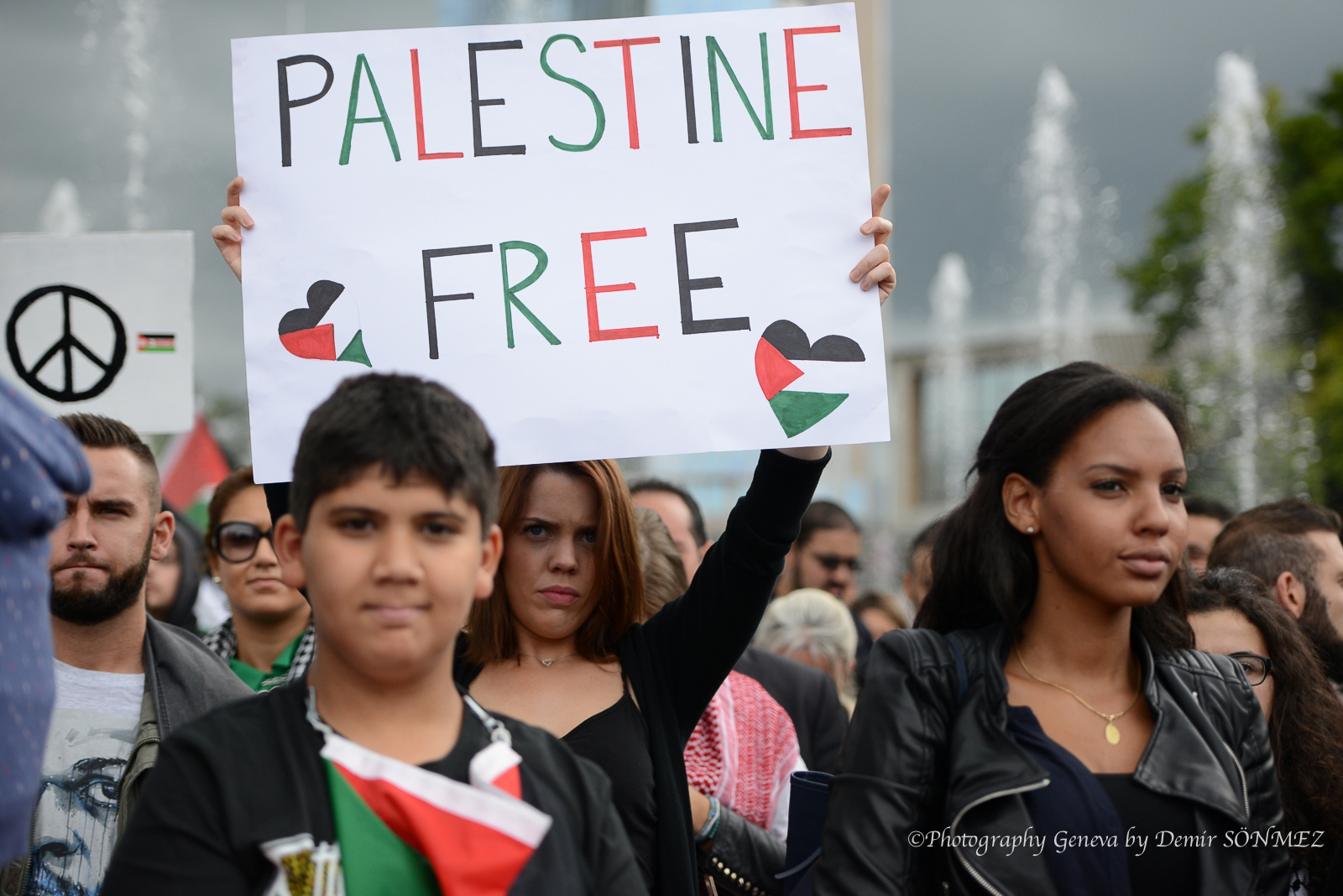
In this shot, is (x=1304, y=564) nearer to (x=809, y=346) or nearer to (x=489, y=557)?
(x=809, y=346)

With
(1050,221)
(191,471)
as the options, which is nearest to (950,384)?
(1050,221)

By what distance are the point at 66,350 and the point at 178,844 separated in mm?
2644

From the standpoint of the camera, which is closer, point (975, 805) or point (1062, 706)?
point (975, 805)

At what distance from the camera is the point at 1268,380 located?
81.9 ft

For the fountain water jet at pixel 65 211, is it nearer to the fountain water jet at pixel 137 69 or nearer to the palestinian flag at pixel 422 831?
the fountain water jet at pixel 137 69

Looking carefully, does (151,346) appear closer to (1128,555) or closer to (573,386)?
(573,386)

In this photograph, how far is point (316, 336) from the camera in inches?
110

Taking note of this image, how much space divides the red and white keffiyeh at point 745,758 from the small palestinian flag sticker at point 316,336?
1.30 metres

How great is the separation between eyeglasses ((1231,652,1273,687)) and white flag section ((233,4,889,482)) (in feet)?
3.96

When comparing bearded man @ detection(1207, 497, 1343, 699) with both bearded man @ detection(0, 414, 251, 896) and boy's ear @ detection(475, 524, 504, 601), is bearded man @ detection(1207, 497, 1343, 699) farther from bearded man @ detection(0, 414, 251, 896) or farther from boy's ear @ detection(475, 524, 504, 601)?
bearded man @ detection(0, 414, 251, 896)

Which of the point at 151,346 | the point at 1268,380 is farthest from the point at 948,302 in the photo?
the point at 151,346

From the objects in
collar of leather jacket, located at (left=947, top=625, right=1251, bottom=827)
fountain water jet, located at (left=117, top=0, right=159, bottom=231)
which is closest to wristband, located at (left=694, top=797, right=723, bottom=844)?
collar of leather jacket, located at (left=947, top=625, right=1251, bottom=827)

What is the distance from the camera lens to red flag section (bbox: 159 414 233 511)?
10.4 m

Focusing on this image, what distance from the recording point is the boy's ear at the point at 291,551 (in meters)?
1.93
